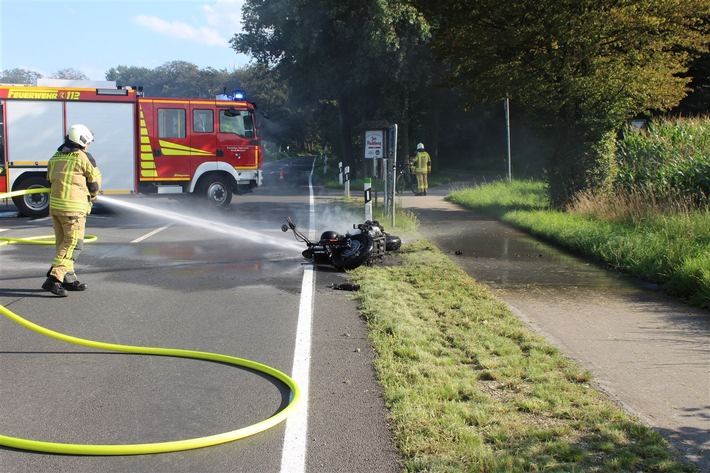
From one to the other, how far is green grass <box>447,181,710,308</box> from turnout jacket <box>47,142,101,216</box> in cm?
691

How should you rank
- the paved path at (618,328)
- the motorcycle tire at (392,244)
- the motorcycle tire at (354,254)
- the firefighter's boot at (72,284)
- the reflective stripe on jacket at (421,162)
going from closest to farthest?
the paved path at (618,328), the firefighter's boot at (72,284), the motorcycle tire at (354,254), the motorcycle tire at (392,244), the reflective stripe on jacket at (421,162)

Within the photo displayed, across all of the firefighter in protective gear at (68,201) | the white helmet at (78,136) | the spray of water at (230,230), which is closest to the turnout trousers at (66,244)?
the firefighter in protective gear at (68,201)

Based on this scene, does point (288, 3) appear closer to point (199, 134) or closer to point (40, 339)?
point (199, 134)

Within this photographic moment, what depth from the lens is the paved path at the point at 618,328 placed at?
14.8ft

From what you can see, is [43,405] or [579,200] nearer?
[43,405]

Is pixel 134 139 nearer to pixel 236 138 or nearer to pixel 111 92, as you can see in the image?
pixel 111 92

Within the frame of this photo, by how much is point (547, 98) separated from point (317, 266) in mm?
8638

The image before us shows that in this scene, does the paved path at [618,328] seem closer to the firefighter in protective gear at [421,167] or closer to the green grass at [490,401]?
the green grass at [490,401]

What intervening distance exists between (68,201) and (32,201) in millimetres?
10035

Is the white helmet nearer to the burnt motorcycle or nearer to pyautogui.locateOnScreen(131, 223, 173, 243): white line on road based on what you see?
the burnt motorcycle

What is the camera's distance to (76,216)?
26.4 feet

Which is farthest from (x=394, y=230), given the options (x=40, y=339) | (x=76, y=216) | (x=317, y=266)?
(x=40, y=339)

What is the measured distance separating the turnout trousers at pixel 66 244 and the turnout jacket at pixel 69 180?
98 mm

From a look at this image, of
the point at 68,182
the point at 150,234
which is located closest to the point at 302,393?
the point at 68,182
